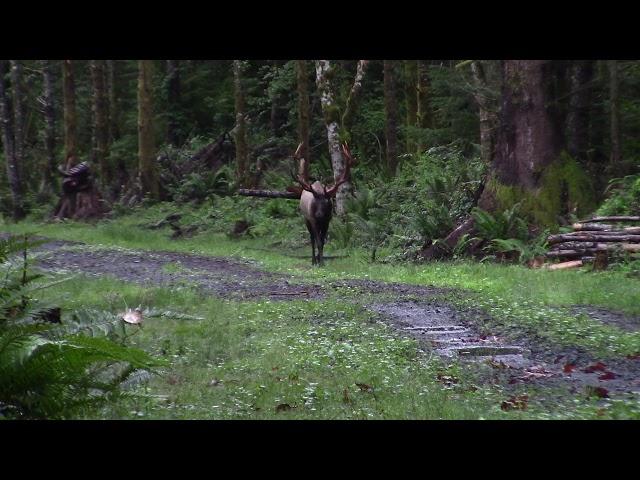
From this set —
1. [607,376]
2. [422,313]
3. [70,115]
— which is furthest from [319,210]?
[70,115]

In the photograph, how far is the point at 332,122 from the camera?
2458cm

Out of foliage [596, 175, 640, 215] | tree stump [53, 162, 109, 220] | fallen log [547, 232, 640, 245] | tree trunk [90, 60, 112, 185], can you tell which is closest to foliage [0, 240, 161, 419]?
fallen log [547, 232, 640, 245]

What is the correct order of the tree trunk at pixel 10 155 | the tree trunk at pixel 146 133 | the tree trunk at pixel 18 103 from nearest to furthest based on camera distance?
1. the tree trunk at pixel 10 155
2. the tree trunk at pixel 146 133
3. the tree trunk at pixel 18 103

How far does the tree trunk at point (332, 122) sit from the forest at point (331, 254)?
8 cm

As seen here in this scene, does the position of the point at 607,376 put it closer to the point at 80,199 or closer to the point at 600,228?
the point at 600,228

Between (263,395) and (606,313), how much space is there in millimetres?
5771

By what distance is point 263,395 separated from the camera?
6.96 meters

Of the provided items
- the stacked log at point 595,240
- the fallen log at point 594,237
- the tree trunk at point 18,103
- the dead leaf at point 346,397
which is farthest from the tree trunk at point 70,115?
the dead leaf at point 346,397

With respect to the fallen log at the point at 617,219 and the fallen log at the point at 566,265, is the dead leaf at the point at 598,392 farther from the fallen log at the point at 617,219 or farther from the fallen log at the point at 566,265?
the fallen log at the point at 617,219

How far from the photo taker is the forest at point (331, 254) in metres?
6.63

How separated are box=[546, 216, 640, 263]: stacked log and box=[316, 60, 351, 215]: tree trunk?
9398 millimetres
